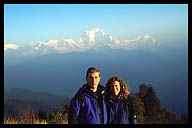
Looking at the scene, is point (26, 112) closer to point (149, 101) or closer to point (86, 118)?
point (86, 118)

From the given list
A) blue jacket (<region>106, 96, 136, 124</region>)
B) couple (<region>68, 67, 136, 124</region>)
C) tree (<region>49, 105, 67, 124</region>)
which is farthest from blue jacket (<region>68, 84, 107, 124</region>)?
tree (<region>49, 105, 67, 124</region>)

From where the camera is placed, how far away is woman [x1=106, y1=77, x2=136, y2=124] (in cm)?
418

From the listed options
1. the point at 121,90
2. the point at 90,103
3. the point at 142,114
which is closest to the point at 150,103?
the point at 142,114

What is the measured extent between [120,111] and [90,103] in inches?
21.5

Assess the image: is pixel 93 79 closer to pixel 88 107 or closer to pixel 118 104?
pixel 88 107

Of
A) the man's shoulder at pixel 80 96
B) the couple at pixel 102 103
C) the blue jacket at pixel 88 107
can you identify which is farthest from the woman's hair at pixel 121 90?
the man's shoulder at pixel 80 96

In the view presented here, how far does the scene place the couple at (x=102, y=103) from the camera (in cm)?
414

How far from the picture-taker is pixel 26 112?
539 centimetres
